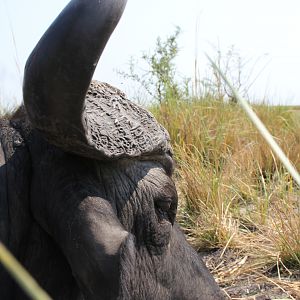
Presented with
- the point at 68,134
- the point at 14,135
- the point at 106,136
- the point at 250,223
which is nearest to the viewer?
the point at 68,134

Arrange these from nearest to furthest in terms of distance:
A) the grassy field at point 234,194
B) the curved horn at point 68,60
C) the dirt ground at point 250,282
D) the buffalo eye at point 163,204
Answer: the curved horn at point 68,60 → the buffalo eye at point 163,204 → the dirt ground at point 250,282 → the grassy field at point 234,194

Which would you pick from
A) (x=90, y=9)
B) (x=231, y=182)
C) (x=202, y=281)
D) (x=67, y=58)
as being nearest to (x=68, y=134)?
(x=67, y=58)

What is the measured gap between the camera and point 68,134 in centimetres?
158

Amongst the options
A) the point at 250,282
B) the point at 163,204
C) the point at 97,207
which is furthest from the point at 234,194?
the point at 97,207

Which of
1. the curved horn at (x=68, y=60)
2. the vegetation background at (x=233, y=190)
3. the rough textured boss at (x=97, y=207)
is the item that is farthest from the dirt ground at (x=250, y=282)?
the curved horn at (x=68, y=60)

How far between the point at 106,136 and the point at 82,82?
0.35 meters

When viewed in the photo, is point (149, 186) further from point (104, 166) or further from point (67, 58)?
point (67, 58)

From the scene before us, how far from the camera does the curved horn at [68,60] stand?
4.33ft

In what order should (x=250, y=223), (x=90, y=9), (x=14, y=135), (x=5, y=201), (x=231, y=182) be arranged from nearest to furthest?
(x=90, y=9) → (x=5, y=201) → (x=14, y=135) → (x=250, y=223) → (x=231, y=182)

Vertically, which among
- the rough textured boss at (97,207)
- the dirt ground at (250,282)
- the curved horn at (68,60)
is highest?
the curved horn at (68,60)

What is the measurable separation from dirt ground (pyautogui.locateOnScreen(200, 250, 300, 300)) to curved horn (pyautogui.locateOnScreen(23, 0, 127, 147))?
2.46 metres

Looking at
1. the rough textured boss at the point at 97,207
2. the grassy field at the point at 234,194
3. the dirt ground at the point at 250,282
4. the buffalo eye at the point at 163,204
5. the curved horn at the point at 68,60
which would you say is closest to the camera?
the curved horn at the point at 68,60

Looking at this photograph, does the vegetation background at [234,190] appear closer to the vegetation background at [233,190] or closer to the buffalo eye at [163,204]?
the vegetation background at [233,190]

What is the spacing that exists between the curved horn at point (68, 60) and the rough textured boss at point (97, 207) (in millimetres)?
40
